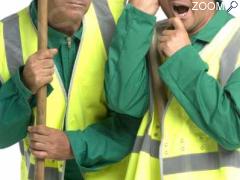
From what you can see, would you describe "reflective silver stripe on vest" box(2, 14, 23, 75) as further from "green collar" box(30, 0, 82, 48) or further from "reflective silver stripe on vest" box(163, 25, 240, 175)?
"reflective silver stripe on vest" box(163, 25, 240, 175)

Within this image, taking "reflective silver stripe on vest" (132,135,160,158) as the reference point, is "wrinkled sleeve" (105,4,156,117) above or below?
above

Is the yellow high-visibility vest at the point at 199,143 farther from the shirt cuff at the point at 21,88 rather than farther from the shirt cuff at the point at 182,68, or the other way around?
the shirt cuff at the point at 21,88

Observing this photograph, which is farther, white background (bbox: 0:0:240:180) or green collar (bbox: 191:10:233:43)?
white background (bbox: 0:0:240:180)

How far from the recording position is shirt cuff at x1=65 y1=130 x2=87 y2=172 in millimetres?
1504

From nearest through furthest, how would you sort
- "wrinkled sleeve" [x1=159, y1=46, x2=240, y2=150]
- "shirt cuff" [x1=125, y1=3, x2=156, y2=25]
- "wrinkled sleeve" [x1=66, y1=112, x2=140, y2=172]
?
"wrinkled sleeve" [x1=159, y1=46, x2=240, y2=150], "shirt cuff" [x1=125, y1=3, x2=156, y2=25], "wrinkled sleeve" [x1=66, y1=112, x2=140, y2=172]

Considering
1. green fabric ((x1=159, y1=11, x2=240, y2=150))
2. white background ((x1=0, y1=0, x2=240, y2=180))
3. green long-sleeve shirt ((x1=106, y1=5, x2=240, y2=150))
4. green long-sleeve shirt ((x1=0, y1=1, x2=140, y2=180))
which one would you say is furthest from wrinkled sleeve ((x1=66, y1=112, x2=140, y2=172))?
white background ((x1=0, y1=0, x2=240, y2=180))

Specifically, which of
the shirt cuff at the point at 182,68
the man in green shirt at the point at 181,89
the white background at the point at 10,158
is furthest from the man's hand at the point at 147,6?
the white background at the point at 10,158

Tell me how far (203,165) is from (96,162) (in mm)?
268

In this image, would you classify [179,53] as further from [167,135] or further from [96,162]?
[96,162]

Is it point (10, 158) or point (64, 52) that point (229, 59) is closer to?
point (64, 52)

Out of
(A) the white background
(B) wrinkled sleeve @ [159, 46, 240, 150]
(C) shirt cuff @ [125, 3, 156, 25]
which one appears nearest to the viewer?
(B) wrinkled sleeve @ [159, 46, 240, 150]

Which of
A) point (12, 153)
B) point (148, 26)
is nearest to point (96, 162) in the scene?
point (148, 26)

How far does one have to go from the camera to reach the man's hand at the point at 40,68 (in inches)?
55.0

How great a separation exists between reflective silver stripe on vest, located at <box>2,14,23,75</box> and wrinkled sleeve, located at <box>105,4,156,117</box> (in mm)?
218
